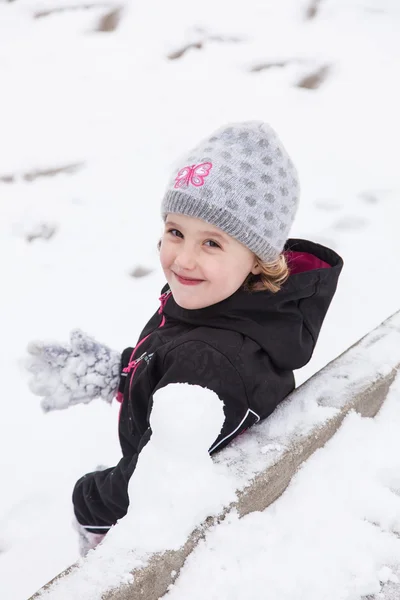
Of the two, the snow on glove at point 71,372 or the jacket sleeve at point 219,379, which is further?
the snow on glove at point 71,372

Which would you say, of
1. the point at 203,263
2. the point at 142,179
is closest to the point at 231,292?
the point at 203,263

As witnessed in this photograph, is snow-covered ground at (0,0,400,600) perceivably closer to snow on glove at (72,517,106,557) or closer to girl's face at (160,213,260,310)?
snow on glove at (72,517,106,557)

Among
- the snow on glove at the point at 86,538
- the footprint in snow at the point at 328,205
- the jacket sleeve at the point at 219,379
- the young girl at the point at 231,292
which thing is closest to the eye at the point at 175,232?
the young girl at the point at 231,292

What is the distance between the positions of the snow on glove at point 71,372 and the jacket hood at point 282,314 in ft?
0.92

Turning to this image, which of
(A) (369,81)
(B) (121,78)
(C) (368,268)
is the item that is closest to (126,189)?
(B) (121,78)

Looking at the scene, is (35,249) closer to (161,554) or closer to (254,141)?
(254,141)

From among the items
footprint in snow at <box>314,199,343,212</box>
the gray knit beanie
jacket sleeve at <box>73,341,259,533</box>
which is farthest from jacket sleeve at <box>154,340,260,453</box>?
footprint in snow at <box>314,199,343,212</box>

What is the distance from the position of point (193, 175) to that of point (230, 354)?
37 centimetres

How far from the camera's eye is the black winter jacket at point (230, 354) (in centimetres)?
118

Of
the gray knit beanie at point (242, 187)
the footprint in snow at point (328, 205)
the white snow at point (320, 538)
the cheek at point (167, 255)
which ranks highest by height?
the gray knit beanie at point (242, 187)

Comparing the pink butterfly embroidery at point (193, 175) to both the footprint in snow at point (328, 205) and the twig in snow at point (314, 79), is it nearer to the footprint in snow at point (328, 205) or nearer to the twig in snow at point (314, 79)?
the footprint in snow at point (328, 205)

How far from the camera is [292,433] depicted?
120 cm

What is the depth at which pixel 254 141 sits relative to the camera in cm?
129

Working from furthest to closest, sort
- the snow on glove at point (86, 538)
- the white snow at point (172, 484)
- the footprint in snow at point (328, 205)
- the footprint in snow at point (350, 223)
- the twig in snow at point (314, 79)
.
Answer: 1. the twig in snow at point (314, 79)
2. the footprint in snow at point (328, 205)
3. the footprint in snow at point (350, 223)
4. the snow on glove at point (86, 538)
5. the white snow at point (172, 484)
